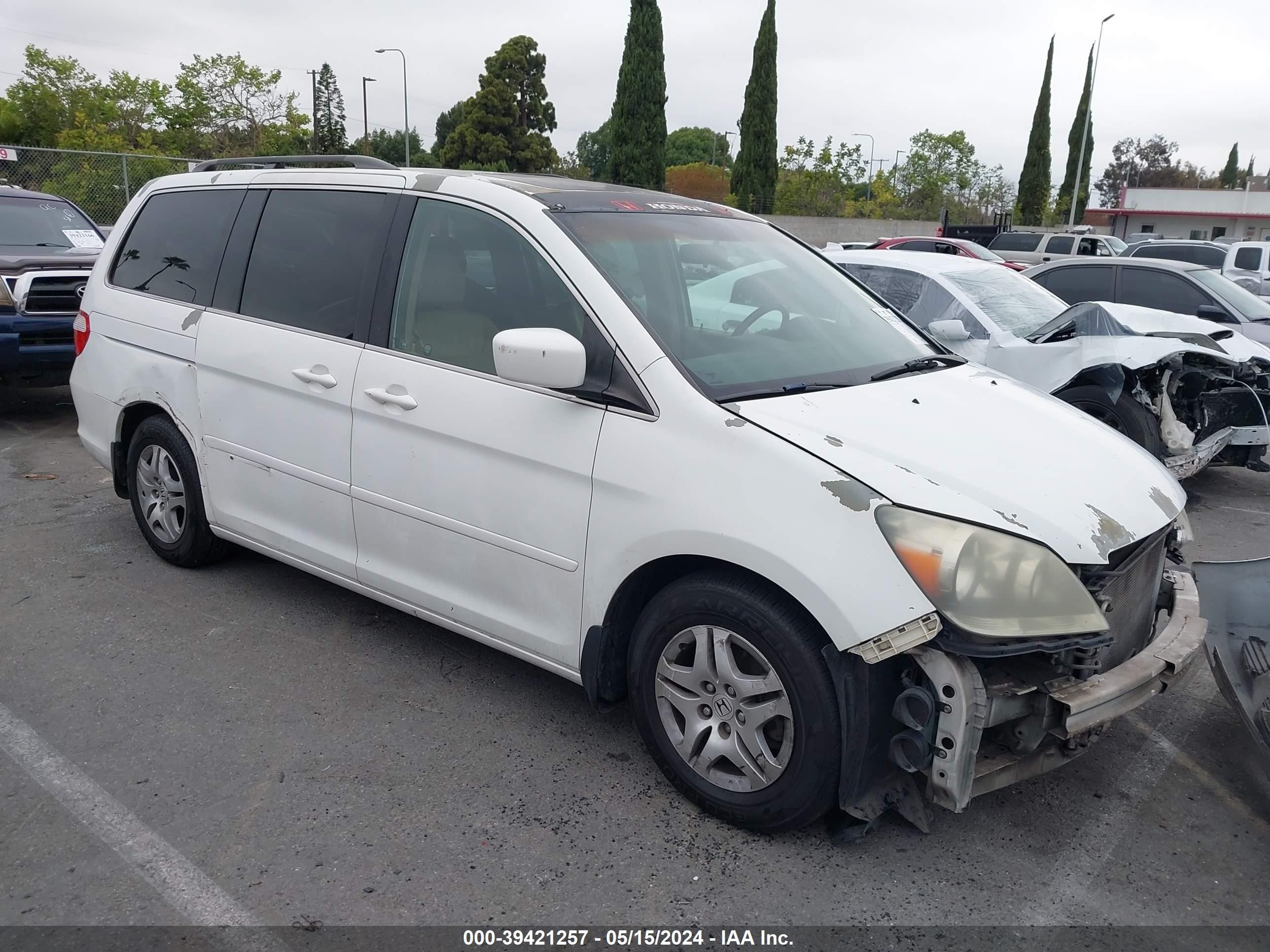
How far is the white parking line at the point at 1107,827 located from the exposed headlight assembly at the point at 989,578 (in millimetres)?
780

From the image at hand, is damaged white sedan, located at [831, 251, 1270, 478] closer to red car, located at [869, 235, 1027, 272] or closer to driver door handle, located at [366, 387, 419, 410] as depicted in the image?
driver door handle, located at [366, 387, 419, 410]

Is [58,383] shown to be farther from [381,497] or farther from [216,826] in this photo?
[216,826]

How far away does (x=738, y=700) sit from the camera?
2.84 meters

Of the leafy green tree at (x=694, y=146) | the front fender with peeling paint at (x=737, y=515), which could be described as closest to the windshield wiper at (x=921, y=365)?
the front fender with peeling paint at (x=737, y=515)

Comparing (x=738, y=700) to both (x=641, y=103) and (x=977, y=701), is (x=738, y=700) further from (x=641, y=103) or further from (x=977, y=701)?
(x=641, y=103)

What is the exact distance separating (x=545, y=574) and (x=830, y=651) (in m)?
1.01

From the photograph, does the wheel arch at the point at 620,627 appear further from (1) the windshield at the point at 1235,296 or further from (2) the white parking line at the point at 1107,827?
(1) the windshield at the point at 1235,296

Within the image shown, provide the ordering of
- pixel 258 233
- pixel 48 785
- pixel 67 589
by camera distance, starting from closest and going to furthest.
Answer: pixel 48 785
pixel 258 233
pixel 67 589

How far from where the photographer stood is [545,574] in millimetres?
3215

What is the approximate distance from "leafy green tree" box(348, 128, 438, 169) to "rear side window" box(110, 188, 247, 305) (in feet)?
207

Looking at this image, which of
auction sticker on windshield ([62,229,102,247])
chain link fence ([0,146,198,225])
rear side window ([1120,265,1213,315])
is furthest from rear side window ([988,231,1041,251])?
auction sticker on windshield ([62,229,102,247])

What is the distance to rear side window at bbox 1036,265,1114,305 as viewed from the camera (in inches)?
392

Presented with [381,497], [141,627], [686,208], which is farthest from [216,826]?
[686,208]

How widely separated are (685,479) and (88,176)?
2037 cm
